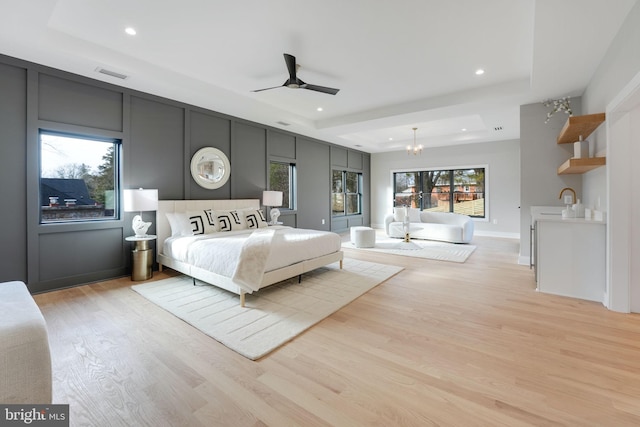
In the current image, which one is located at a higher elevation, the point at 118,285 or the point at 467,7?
the point at 467,7

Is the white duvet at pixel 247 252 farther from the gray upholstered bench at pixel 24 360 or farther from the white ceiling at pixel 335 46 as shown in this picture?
the white ceiling at pixel 335 46

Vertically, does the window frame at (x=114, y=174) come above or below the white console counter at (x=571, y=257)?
above

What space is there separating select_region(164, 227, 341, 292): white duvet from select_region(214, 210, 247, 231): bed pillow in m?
0.36

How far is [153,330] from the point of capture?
8.02 feet

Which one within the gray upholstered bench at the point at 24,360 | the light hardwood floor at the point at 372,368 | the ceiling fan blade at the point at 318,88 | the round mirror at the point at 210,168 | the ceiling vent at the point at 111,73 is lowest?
the light hardwood floor at the point at 372,368

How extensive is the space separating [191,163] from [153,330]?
3101 millimetres

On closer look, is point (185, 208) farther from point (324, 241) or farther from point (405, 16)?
point (405, 16)

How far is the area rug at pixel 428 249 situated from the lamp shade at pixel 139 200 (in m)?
4.01

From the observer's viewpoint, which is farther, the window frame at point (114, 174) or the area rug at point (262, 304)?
the window frame at point (114, 174)

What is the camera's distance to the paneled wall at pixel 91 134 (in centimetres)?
320

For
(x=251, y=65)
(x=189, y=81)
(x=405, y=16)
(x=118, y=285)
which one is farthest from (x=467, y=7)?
(x=118, y=285)

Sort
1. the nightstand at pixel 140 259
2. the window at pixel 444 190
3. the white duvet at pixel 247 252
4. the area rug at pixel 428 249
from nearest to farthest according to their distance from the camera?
the white duvet at pixel 247 252
the nightstand at pixel 140 259
the area rug at pixel 428 249
the window at pixel 444 190

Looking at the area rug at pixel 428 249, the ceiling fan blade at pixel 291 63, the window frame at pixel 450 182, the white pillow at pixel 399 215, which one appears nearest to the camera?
the ceiling fan blade at pixel 291 63

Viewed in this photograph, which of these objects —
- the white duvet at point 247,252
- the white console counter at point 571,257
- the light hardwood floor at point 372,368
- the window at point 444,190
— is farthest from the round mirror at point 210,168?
the window at point 444,190
